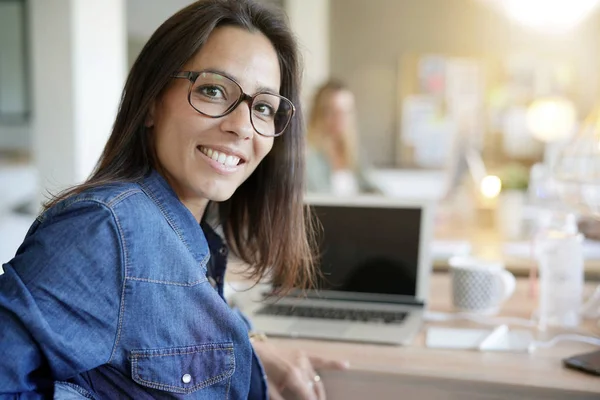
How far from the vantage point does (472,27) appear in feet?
15.6

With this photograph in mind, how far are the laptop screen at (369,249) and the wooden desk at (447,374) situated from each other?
0.82ft

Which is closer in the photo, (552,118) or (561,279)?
(561,279)

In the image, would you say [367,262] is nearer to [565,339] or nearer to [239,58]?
[565,339]

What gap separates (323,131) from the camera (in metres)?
3.64

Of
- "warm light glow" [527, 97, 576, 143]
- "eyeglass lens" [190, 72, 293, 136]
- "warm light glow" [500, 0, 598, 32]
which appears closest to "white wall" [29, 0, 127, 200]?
"eyeglass lens" [190, 72, 293, 136]

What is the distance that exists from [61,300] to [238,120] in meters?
0.36

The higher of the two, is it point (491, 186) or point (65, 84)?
point (65, 84)

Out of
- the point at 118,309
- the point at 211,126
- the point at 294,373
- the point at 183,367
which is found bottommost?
the point at 294,373

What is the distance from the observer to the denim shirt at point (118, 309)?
2.58ft

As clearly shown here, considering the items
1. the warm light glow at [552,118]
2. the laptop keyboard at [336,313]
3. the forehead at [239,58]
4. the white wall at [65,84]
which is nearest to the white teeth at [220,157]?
the forehead at [239,58]

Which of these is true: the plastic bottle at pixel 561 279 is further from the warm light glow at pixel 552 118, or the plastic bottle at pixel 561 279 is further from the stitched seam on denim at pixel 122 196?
the warm light glow at pixel 552 118

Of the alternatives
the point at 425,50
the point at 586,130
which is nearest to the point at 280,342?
the point at 586,130

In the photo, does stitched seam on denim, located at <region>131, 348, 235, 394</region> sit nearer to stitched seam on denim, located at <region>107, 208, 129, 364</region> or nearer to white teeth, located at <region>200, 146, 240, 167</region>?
stitched seam on denim, located at <region>107, 208, 129, 364</region>

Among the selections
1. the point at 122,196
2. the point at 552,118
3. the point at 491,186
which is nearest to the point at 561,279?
the point at 122,196
